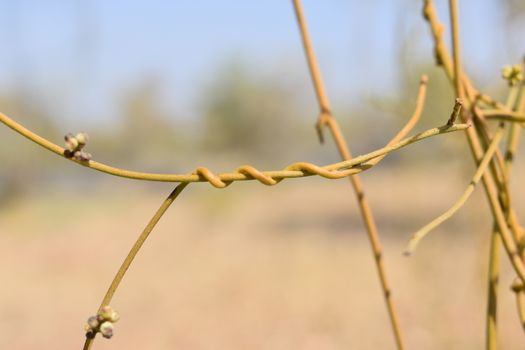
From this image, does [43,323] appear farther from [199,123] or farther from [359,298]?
[199,123]

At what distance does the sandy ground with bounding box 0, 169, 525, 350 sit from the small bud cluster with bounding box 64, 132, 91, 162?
0.94m

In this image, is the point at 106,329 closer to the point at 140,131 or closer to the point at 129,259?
the point at 129,259

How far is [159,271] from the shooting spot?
4008 mm

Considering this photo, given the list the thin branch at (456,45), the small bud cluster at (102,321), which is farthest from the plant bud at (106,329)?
the thin branch at (456,45)

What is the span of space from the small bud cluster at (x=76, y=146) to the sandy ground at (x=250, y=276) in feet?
3.09

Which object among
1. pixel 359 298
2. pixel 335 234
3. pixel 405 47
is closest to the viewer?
pixel 405 47

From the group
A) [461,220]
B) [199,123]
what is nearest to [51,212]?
[461,220]

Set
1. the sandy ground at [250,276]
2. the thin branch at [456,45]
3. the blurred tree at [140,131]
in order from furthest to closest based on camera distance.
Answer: the blurred tree at [140,131] < the sandy ground at [250,276] < the thin branch at [456,45]

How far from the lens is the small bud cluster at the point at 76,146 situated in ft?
0.84

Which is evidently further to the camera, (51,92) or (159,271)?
(51,92)

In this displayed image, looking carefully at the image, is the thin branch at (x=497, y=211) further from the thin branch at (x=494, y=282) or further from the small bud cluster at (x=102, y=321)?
the small bud cluster at (x=102, y=321)

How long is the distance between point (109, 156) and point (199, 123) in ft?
4.82

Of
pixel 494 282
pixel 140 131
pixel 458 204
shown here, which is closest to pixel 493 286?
pixel 494 282

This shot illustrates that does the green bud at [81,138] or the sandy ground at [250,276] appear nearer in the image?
the green bud at [81,138]
